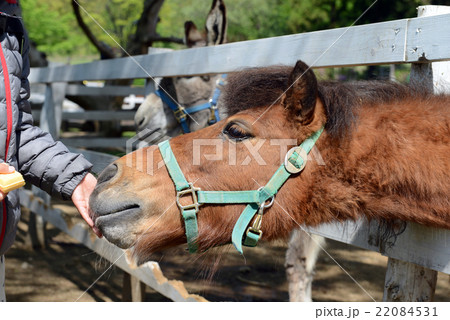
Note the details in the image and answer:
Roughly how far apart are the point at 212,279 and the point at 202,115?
76.2 inches

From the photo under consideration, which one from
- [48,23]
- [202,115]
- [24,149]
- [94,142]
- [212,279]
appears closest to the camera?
[24,149]

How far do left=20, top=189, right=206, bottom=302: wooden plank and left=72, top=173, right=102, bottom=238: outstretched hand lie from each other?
1.37ft

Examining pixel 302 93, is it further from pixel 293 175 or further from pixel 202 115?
pixel 202 115

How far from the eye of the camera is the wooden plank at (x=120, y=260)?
3593mm

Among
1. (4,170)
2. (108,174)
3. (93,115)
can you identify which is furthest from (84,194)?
(93,115)

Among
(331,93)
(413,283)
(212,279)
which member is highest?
(331,93)

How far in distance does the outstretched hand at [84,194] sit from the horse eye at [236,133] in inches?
27.3

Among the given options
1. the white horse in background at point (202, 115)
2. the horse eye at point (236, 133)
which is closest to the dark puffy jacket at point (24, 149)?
the horse eye at point (236, 133)

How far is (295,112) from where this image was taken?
1.98 metres

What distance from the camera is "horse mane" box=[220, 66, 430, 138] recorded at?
6.39 ft

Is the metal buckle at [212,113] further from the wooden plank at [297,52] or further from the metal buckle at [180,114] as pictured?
the wooden plank at [297,52]

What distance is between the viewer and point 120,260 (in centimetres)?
422
